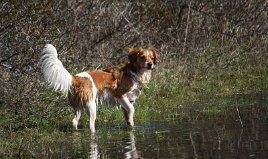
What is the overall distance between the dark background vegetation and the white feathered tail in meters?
0.63

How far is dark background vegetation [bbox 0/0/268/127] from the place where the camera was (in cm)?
1216

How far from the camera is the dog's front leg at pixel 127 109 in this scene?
37.6ft

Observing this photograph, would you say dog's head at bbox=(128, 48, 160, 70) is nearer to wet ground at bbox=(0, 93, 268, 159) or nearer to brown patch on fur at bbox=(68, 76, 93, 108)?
wet ground at bbox=(0, 93, 268, 159)

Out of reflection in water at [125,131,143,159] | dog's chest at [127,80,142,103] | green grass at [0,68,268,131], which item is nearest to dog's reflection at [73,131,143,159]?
reflection in water at [125,131,143,159]

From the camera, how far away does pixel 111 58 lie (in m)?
16.2

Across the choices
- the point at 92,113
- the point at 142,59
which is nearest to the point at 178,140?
the point at 92,113

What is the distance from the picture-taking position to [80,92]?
11109mm

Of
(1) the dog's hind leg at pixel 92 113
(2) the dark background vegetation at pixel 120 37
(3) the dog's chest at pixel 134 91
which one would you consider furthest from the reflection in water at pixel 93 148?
(3) the dog's chest at pixel 134 91

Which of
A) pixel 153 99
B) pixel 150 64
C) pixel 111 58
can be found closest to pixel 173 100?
pixel 153 99

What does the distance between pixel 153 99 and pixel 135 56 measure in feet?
5.72

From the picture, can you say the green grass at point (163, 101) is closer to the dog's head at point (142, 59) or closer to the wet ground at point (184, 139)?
the wet ground at point (184, 139)

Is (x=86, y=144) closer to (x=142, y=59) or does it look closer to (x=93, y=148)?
(x=93, y=148)

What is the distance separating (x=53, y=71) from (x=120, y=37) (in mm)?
6329

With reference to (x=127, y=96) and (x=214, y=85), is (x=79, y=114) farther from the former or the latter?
(x=214, y=85)
